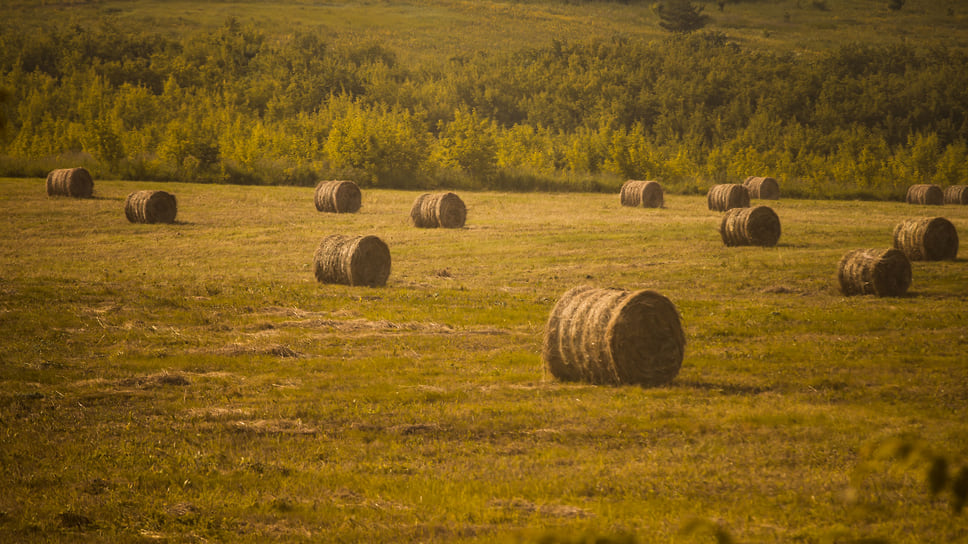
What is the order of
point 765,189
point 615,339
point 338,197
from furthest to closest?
point 765,189, point 338,197, point 615,339

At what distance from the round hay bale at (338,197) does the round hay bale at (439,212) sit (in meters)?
7.16

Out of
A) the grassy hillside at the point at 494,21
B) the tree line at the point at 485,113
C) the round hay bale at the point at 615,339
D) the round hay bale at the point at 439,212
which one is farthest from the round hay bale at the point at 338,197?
the grassy hillside at the point at 494,21

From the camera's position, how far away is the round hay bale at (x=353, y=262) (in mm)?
24172

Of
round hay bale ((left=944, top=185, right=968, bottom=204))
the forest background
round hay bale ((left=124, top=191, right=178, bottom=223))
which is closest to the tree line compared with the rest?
the forest background

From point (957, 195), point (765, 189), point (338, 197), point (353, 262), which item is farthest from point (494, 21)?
point (353, 262)

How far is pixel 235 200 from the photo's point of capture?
50844 millimetres

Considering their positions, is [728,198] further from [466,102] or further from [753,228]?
[466,102]

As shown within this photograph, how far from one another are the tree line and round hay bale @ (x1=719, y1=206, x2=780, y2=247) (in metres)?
36.4

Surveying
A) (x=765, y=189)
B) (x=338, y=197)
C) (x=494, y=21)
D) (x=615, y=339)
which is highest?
(x=494, y=21)

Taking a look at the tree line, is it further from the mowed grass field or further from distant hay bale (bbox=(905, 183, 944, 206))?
the mowed grass field

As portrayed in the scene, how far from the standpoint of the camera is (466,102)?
120500 millimetres

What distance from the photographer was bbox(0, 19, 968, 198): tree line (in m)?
69.9

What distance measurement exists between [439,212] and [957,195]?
125ft

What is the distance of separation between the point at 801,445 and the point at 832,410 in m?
1.90
